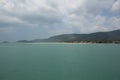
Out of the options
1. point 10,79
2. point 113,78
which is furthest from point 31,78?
point 113,78

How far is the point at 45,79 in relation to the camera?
22.7 m

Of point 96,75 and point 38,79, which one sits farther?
point 96,75

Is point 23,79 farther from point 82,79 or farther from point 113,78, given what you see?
point 113,78

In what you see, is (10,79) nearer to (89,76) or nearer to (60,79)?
(60,79)

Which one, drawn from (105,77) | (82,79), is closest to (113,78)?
(105,77)

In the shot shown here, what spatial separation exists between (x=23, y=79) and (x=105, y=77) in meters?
11.4

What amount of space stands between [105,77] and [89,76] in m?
2.24

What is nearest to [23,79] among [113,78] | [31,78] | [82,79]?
[31,78]

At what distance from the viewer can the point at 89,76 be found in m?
24.4

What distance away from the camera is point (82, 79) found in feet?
74.6

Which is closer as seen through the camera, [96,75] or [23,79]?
[23,79]

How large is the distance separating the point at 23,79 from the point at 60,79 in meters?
5.04

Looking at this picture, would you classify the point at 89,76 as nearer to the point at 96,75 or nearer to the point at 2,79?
the point at 96,75

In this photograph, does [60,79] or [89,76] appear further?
[89,76]
